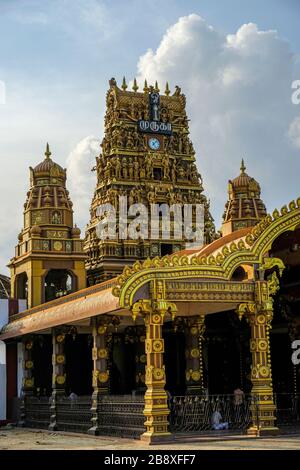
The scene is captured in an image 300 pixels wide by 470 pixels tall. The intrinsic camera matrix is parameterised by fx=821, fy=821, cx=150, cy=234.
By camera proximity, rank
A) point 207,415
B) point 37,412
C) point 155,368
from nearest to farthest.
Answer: point 155,368, point 207,415, point 37,412

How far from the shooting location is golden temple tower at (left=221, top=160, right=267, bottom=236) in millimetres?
41406

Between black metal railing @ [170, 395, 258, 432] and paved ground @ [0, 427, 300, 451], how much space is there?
1.57 metres

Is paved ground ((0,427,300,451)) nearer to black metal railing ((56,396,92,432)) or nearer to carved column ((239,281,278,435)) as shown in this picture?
carved column ((239,281,278,435))

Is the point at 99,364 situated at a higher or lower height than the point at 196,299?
lower

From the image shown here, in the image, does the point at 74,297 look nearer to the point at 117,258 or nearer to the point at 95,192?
the point at 117,258

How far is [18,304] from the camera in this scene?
33125mm

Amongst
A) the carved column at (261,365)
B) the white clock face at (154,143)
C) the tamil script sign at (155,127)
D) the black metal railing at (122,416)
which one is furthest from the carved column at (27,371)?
the tamil script sign at (155,127)

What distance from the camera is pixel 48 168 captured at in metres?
37.9

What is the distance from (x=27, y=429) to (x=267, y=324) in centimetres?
1062

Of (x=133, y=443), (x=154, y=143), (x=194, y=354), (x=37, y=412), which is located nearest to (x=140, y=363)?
(x=194, y=354)

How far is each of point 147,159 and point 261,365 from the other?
81.2 feet

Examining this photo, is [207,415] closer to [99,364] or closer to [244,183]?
[99,364]

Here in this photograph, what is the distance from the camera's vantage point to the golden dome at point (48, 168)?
3788 centimetres

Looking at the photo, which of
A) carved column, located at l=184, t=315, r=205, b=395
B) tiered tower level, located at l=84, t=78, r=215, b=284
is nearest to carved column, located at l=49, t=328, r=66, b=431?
carved column, located at l=184, t=315, r=205, b=395
